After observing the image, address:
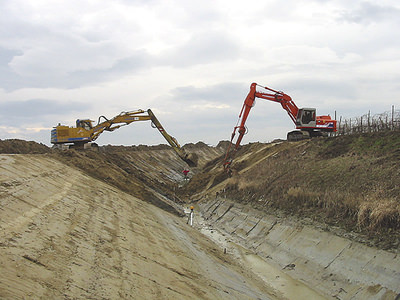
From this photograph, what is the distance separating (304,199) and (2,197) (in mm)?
12947

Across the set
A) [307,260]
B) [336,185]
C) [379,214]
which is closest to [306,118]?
[336,185]

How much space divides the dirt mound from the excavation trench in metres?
18.6

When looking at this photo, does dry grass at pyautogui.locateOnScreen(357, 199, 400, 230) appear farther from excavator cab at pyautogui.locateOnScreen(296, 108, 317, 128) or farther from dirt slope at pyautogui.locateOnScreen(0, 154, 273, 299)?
excavator cab at pyautogui.locateOnScreen(296, 108, 317, 128)

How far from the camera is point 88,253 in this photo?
7.61 meters

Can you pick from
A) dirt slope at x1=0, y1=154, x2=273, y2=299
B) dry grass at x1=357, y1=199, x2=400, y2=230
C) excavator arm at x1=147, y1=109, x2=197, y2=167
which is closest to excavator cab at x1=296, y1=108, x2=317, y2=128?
excavator arm at x1=147, y1=109, x2=197, y2=167

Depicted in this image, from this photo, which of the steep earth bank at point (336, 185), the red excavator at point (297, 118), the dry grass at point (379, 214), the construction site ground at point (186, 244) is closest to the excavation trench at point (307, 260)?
the construction site ground at point (186, 244)

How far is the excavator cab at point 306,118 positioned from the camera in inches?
1161

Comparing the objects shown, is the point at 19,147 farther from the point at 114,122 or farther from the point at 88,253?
the point at 88,253

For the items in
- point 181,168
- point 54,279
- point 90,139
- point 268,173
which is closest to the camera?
point 54,279

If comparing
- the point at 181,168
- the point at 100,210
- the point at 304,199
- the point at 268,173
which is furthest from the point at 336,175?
the point at 181,168

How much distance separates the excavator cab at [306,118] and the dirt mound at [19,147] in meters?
22.1

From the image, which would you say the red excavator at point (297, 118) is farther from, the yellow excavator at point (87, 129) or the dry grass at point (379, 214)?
the dry grass at point (379, 214)

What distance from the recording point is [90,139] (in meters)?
30.5

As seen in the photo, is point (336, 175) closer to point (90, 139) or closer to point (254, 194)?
point (254, 194)
